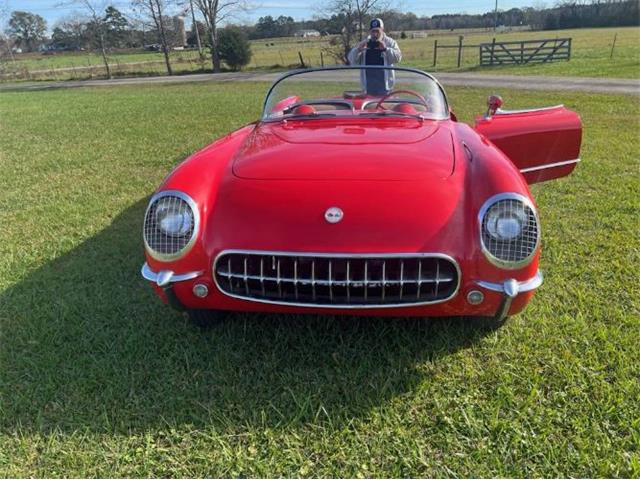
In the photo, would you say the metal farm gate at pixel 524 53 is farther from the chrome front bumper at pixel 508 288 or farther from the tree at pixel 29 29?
the tree at pixel 29 29

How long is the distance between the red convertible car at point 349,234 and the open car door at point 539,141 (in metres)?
1.01

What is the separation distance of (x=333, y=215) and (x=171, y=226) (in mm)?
774

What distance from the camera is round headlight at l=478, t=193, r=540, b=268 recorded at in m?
2.11

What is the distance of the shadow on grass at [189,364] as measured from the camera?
216 cm

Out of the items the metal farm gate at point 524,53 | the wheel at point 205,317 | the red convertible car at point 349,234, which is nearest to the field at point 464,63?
the metal farm gate at point 524,53

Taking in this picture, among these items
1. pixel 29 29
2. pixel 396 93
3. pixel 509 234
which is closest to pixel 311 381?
pixel 509 234

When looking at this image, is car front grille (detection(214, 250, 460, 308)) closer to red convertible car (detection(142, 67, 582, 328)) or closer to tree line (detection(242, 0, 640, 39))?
red convertible car (detection(142, 67, 582, 328))

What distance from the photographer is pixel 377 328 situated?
2.67m

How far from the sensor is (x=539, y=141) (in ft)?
11.7

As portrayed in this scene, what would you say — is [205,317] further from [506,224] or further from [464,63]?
[464,63]

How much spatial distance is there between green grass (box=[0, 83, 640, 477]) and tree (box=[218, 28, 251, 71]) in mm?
27088

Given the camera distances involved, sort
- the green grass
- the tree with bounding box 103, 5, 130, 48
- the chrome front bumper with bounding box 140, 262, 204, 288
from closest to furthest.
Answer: the green grass
the chrome front bumper with bounding box 140, 262, 204, 288
the tree with bounding box 103, 5, 130, 48

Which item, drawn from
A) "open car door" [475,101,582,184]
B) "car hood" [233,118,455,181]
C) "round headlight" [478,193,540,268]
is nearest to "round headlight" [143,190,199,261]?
"car hood" [233,118,455,181]

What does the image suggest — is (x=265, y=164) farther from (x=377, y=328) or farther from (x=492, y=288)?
(x=492, y=288)
